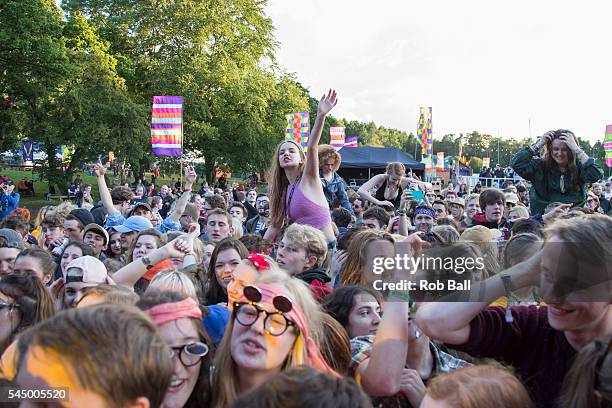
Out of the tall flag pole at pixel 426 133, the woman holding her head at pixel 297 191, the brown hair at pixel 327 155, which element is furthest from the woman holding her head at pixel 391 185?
the tall flag pole at pixel 426 133

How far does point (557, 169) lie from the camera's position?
17.2ft

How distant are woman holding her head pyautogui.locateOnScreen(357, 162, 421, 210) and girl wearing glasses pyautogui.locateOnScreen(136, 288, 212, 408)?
189 inches

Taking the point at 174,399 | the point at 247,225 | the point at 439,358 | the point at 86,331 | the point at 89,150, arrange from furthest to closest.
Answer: the point at 89,150 < the point at 247,225 < the point at 439,358 < the point at 174,399 < the point at 86,331

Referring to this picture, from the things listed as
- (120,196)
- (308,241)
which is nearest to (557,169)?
(308,241)

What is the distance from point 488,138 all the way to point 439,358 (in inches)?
4601

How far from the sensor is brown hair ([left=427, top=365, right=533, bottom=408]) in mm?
1722

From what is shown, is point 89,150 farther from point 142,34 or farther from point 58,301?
point 58,301

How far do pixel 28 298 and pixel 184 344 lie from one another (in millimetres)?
1116

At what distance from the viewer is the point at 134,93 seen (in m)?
29.2

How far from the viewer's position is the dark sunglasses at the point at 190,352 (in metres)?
2.13

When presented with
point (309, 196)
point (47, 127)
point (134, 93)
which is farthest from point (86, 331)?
point (134, 93)

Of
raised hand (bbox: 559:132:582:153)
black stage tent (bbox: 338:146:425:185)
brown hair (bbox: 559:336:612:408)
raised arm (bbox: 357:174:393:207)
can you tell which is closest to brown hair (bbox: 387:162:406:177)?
raised arm (bbox: 357:174:393:207)

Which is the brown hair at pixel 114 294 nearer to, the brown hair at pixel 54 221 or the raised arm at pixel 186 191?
the raised arm at pixel 186 191

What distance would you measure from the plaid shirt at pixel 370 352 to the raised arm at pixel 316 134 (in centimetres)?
188
